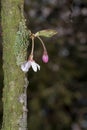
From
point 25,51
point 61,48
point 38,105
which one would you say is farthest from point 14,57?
point 61,48

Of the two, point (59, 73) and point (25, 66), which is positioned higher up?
point (59, 73)

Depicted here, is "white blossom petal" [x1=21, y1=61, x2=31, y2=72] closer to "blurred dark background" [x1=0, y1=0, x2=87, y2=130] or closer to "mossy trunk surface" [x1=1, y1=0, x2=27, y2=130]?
"mossy trunk surface" [x1=1, y1=0, x2=27, y2=130]

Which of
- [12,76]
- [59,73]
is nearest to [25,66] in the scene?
[12,76]

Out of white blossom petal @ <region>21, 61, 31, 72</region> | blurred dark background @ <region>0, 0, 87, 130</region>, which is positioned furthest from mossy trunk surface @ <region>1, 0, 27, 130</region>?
blurred dark background @ <region>0, 0, 87, 130</region>

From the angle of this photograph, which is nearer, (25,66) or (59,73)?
(25,66)

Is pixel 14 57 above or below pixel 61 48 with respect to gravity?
below

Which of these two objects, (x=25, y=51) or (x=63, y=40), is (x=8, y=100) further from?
(x=63, y=40)

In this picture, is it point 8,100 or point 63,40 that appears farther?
point 63,40

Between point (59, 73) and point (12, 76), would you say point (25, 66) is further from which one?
point (59, 73)
